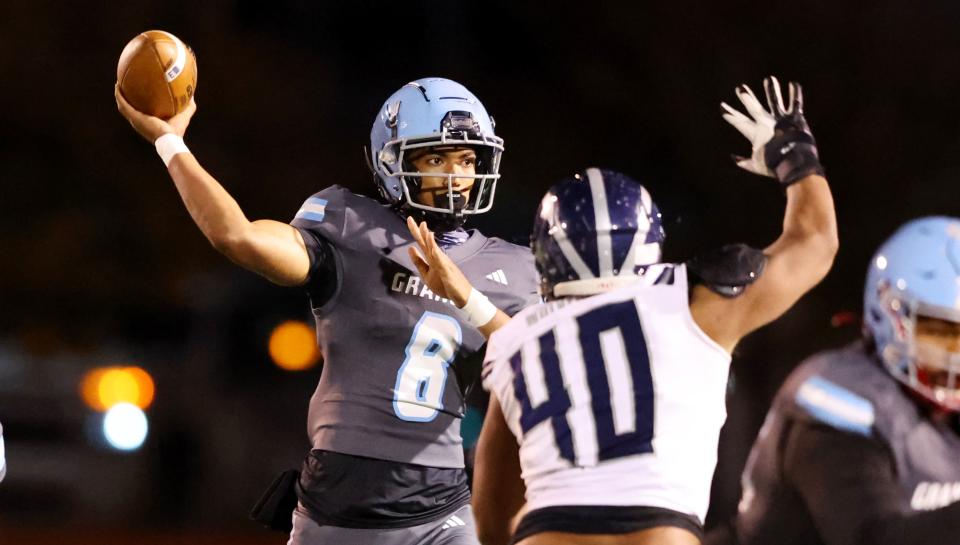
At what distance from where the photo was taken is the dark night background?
7.79 m

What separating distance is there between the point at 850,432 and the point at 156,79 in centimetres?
207

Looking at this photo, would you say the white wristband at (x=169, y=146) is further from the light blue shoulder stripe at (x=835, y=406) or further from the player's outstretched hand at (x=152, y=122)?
the light blue shoulder stripe at (x=835, y=406)

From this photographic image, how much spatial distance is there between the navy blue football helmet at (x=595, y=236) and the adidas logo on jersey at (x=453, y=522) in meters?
0.91

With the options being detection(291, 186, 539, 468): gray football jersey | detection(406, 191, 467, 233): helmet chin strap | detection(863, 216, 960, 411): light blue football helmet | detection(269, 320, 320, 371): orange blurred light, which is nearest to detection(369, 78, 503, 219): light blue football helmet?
detection(406, 191, 467, 233): helmet chin strap

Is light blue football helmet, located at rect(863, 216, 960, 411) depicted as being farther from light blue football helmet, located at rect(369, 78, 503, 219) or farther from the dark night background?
the dark night background

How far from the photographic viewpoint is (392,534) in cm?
329

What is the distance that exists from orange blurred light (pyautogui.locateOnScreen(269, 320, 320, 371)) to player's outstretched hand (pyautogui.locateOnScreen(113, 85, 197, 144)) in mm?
5711

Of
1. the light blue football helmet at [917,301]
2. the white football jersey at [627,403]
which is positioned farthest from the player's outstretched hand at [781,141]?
the white football jersey at [627,403]

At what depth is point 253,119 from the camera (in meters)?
9.14

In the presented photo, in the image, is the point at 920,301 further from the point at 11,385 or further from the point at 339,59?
the point at 11,385

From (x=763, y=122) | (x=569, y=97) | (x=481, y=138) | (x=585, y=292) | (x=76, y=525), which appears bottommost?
(x=76, y=525)

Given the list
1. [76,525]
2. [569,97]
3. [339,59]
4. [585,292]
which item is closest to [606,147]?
[569,97]

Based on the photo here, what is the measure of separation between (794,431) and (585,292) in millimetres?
522

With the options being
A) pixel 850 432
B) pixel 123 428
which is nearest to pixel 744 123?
pixel 850 432
